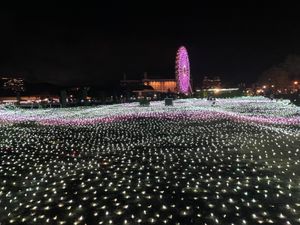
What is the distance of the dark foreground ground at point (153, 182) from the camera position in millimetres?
6328

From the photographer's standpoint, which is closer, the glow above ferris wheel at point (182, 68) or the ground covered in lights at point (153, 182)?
the ground covered in lights at point (153, 182)

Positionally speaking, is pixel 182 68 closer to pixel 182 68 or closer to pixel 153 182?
pixel 182 68

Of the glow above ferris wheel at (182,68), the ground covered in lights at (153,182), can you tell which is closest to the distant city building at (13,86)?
the glow above ferris wheel at (182,68)

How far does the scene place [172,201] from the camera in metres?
7.02

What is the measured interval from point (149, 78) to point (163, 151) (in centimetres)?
16355

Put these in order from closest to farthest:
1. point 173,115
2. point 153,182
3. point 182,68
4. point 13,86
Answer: point 153,182, point 173,115, point 182,68, point 13,86

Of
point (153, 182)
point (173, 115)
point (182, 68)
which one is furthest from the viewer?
point (182, 68)

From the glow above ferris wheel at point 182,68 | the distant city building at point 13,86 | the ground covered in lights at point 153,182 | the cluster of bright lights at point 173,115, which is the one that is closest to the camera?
the ground covered in lights at point 153,182

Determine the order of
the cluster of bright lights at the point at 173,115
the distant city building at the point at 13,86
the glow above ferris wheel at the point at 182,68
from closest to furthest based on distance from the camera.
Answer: the cluster of bright lights at the point at 173,115, the glow above ferris wheel at the point at 182,68, the distant city building at the point at 13,86

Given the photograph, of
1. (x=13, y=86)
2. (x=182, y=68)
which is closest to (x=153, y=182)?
(x=182, y=68)

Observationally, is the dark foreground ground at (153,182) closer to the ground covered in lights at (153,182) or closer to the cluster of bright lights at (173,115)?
the ground covered in lights at (153,182)

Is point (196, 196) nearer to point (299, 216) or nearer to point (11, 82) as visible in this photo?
point (299, 216)

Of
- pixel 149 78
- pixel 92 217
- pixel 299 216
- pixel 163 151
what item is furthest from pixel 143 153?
pixel 149 78

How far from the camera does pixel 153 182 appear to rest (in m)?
8.45
